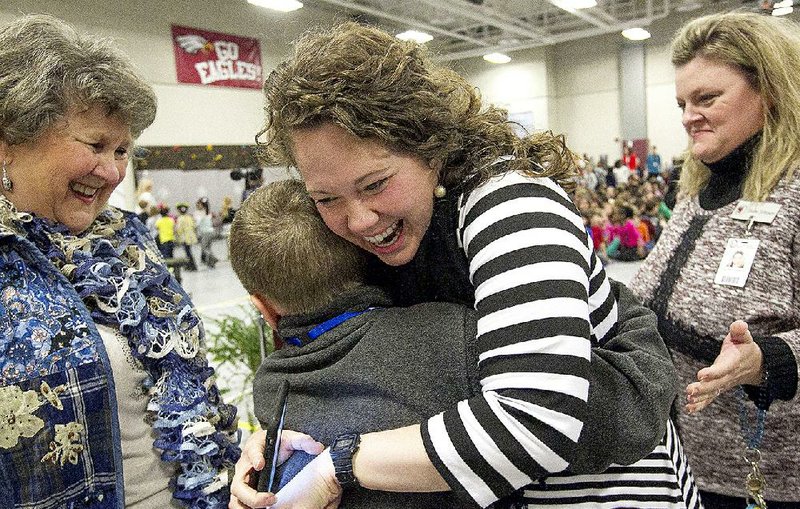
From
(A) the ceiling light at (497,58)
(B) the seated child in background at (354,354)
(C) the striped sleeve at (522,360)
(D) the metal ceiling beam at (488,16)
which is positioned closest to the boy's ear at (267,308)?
(B) the seated child in background at (354,354)

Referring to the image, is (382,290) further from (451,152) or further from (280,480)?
(280,480)

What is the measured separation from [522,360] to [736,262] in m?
1.12

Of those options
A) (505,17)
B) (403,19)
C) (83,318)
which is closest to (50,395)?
(83,318)

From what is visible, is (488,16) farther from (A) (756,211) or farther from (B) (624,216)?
(A) (756,211)

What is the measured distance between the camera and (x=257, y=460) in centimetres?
117

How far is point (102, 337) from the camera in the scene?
1.44m

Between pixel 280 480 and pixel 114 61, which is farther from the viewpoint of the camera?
pixel 114 61

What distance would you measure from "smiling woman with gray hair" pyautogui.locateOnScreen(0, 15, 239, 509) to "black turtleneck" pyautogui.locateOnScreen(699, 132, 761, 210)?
58.7 inches

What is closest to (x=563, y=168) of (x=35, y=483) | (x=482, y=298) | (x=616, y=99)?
(x=482, y=298)

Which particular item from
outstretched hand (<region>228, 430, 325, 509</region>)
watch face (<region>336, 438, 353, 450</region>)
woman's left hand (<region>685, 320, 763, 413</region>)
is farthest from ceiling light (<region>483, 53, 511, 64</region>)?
watch face (<region>336, 438, 353, 450</region>)

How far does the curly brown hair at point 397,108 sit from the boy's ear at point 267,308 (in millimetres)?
254

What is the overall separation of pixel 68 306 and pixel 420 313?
2.64 feet

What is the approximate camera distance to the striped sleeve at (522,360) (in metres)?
0.88

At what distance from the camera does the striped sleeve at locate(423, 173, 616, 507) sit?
88cm
